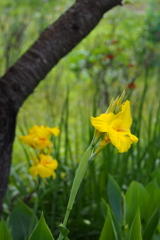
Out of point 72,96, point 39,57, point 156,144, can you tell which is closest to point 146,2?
point 72,96

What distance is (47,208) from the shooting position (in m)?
Answer: 2.19

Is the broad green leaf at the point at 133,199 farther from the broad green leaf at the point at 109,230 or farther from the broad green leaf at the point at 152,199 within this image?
the broad green leaf at the point at 109,230

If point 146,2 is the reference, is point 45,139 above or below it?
below

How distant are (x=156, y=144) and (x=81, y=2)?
3.15 ft

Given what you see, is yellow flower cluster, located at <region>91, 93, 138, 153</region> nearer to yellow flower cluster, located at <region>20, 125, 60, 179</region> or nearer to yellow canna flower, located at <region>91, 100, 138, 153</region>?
yellow canna flower, located at <region>91, 100, 138, 153</region>

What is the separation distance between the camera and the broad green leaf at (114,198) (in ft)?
4.90

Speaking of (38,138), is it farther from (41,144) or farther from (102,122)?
(102,122)

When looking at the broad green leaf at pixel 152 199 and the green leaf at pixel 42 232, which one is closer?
the green leaf at pixel 42 232

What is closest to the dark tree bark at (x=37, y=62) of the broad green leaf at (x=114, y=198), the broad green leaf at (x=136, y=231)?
the broad green leaf at (x=114, y=198)

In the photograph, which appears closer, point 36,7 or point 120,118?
point 120,118

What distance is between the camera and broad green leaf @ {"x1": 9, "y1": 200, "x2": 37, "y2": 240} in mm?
1353

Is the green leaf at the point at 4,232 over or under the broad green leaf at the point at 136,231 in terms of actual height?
over

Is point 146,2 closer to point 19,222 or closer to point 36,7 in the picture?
point 36,7

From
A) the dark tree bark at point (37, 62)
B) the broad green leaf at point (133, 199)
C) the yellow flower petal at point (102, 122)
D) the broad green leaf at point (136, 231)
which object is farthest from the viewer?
the dark tree bark at point (37, 62)
